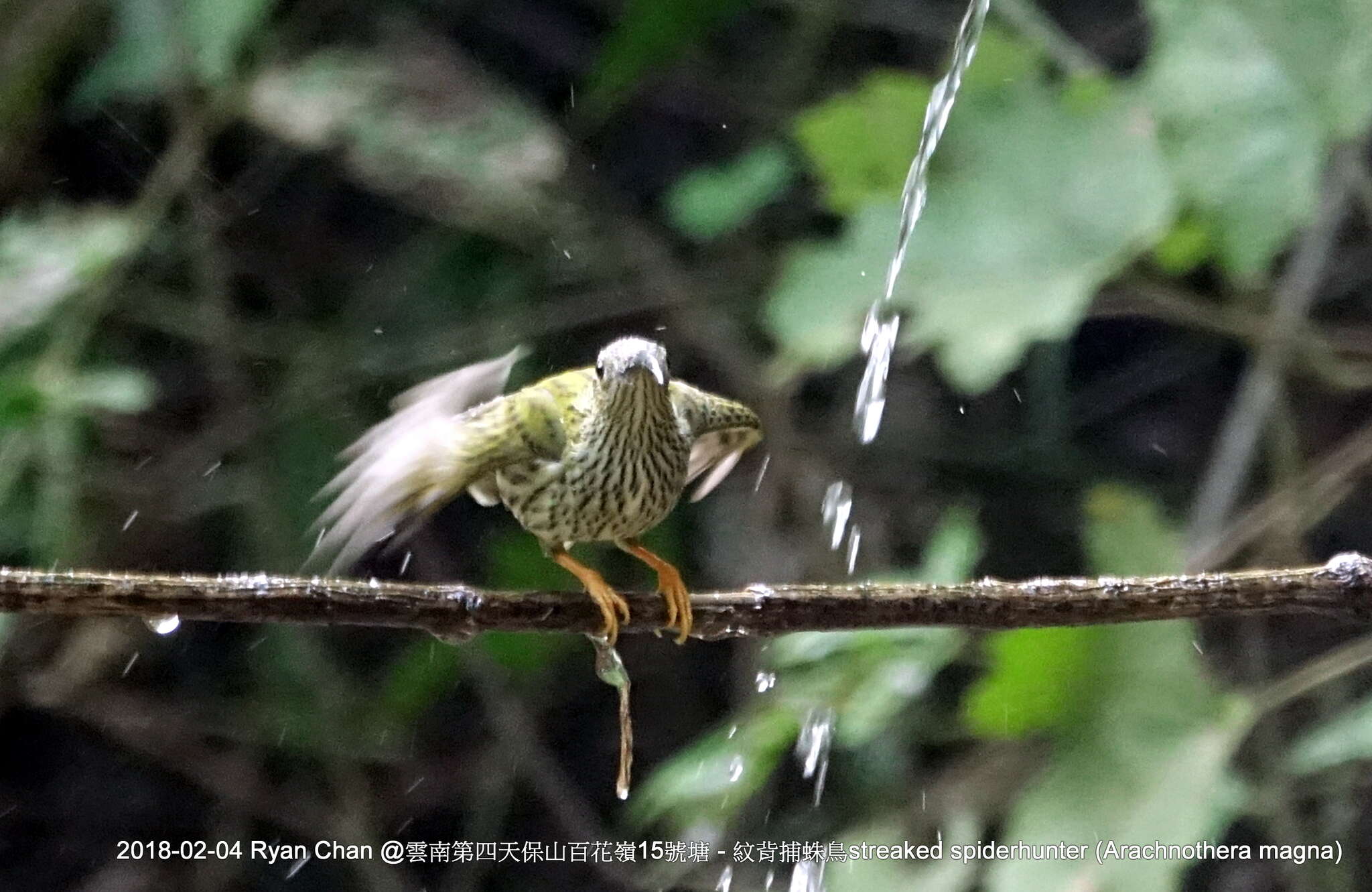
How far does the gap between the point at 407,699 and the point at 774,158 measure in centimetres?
160

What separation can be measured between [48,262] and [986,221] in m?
1.98

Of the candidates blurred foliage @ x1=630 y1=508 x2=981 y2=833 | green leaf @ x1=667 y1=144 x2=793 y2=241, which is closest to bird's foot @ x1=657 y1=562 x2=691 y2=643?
blurred foliage @ x1=630 y1=508 x2=981 y2=833

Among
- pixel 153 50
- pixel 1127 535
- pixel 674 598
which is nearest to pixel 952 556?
pixel 1127 535

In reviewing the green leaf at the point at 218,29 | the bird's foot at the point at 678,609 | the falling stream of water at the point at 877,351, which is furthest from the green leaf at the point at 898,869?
the green leaf at the point at 218,29

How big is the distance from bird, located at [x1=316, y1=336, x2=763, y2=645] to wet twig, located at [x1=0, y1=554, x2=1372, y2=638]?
0.26 m

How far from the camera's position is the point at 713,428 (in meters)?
2.50

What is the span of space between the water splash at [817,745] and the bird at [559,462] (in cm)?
56

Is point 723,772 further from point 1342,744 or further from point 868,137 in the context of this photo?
point 868,137

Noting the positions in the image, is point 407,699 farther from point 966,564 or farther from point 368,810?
point 966,564

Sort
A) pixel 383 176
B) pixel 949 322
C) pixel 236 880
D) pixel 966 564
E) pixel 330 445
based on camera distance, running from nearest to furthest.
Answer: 1. pixel 966 564
2. pixel 949 322
3. pixel 383 176
4. pixel 330 445
5. pixel 236 880

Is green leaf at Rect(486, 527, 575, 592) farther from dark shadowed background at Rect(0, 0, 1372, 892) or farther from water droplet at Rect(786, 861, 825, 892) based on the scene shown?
water droplet at Rect(786, 861, 825, 892)

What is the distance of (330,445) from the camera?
3744 millimetres

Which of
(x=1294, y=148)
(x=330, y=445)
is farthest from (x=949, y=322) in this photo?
(x=330, y=445)

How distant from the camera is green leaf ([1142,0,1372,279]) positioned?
9.04 ft
